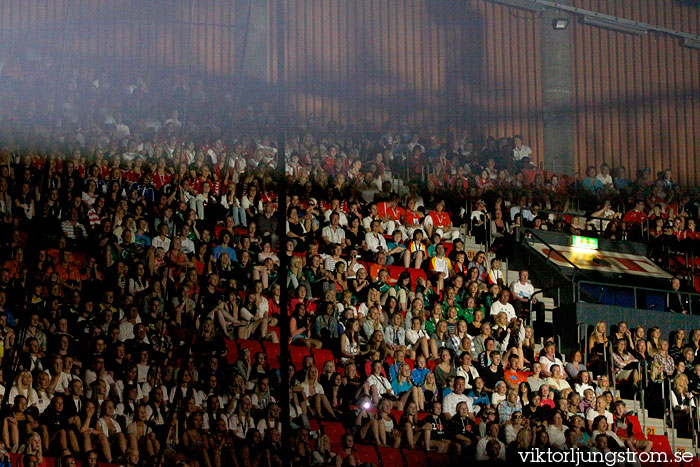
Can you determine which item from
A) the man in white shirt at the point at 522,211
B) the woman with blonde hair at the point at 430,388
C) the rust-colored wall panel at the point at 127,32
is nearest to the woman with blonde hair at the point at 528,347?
the woman with blonde hair at the point at 430,388

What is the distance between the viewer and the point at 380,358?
10.9 m

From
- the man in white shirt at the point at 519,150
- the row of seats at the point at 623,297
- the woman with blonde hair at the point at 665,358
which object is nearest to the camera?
the woman with blonde hair at the point at 665,358

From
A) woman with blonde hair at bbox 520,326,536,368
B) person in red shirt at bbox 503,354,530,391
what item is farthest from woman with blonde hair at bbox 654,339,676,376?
person in red shirt at bbox 503,354,530,391

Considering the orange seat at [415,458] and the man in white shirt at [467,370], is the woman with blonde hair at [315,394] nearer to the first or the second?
the orange seat at [415,458]

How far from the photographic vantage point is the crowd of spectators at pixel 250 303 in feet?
30.2

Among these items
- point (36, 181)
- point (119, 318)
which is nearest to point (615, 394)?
point (119, 318)

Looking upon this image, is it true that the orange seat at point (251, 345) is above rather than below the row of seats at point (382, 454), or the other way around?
above

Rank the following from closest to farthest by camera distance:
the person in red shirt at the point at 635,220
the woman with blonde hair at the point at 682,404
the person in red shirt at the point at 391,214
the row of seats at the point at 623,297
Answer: the woman with blonde hair at the point at 682,404 < the person in red shirt at the point at 391,214 < the row of seats at the point at 623,297 < the person in red shirt at the point at 635,220

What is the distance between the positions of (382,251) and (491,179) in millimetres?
3429

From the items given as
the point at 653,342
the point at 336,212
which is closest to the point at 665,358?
the point at 653,342

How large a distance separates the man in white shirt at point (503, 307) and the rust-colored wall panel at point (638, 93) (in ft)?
21.7

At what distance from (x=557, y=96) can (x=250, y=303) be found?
9.75 metres

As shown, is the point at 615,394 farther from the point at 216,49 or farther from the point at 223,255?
the point at 216,49

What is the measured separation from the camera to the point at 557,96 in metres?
18.8
